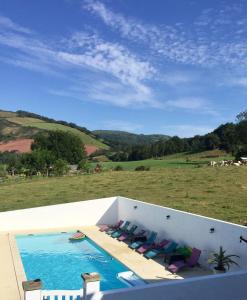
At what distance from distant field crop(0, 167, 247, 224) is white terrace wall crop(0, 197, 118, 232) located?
11.5 feet

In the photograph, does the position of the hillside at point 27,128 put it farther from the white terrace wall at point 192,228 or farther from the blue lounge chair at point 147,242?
the blue lounge chair at point 147,242

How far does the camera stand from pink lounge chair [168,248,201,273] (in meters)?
13.3

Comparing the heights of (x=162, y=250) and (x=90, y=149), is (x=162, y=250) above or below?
below

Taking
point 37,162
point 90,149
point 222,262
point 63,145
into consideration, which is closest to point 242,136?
point 37,162

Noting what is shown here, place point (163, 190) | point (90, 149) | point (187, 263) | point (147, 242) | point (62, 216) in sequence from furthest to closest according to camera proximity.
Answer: point (90, 149) → point (163, 190) → point (62, 216) → point (147, 242) → point (187, 263)

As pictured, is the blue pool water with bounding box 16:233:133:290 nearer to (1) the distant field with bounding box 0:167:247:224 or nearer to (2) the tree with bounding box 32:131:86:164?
(1) the distant field with bounding box 0:167:247:224

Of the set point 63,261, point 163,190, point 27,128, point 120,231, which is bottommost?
point 63,261

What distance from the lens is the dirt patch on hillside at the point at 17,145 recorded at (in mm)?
84244

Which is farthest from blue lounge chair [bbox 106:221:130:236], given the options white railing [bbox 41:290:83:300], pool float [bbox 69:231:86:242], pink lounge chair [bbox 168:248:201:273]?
white railing [bbox 41:290:83:300]

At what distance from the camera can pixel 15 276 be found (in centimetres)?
1290

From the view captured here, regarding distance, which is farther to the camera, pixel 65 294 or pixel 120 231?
pixel 120 231

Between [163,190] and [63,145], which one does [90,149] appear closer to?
[63,145]

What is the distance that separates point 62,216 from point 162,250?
8.03m

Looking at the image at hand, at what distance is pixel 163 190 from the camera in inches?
1106
